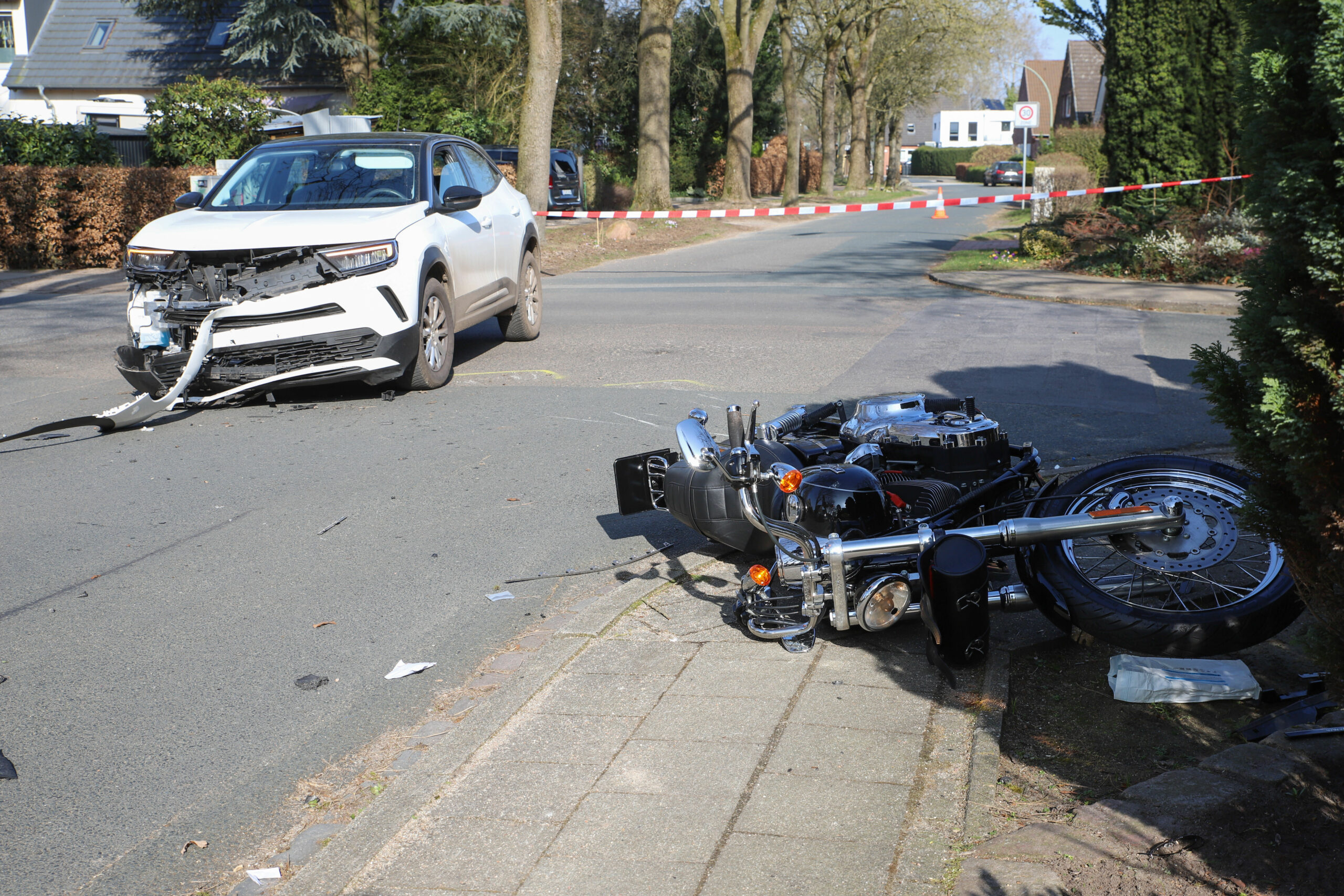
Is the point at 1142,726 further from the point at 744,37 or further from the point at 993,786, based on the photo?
the point at 744,37

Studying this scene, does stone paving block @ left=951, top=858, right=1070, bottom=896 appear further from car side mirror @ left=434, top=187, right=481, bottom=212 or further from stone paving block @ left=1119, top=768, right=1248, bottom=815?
car side mirror @ left=434, top=187, right=481, bottom=212

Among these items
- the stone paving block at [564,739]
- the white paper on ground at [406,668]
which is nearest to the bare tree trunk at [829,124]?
the white paper on ground at [406,668]

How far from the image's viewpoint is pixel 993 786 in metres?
3.21

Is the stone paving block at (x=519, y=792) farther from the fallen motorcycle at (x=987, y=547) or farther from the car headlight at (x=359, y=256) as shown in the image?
the car headlight at (x=359, y=256)

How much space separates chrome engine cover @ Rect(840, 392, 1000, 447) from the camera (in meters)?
4.52

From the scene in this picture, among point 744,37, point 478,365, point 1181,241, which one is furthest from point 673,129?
point 478,365

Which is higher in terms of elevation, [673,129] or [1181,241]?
[673,129]

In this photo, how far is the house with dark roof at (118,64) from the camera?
4000 cm

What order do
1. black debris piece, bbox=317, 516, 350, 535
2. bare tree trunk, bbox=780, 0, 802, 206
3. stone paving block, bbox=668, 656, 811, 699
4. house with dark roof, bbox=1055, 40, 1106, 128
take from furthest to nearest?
1. house with dark roof, bbox=1055, 40, 1106, 128
2. bare tree trunk, bbox=780, 0, 802, 206
3. black debris piece, bbox=317, 516, 350, 535
4. stone paving block, bbox=668, 656, 811, 699

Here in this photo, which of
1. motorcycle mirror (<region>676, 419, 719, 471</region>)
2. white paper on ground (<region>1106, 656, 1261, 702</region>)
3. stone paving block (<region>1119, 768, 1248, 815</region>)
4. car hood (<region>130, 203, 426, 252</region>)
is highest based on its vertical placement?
car hood (<region>130, 203, 426, 252</region>)

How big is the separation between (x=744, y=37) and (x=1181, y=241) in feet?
79.7

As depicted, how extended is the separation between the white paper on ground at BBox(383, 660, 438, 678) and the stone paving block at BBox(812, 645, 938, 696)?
1447 millimetres

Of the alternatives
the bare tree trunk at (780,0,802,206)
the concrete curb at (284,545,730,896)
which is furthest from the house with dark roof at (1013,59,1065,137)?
the concrete curb at (284,545,730,896)

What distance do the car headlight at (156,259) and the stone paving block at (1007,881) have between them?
7.27 meters
